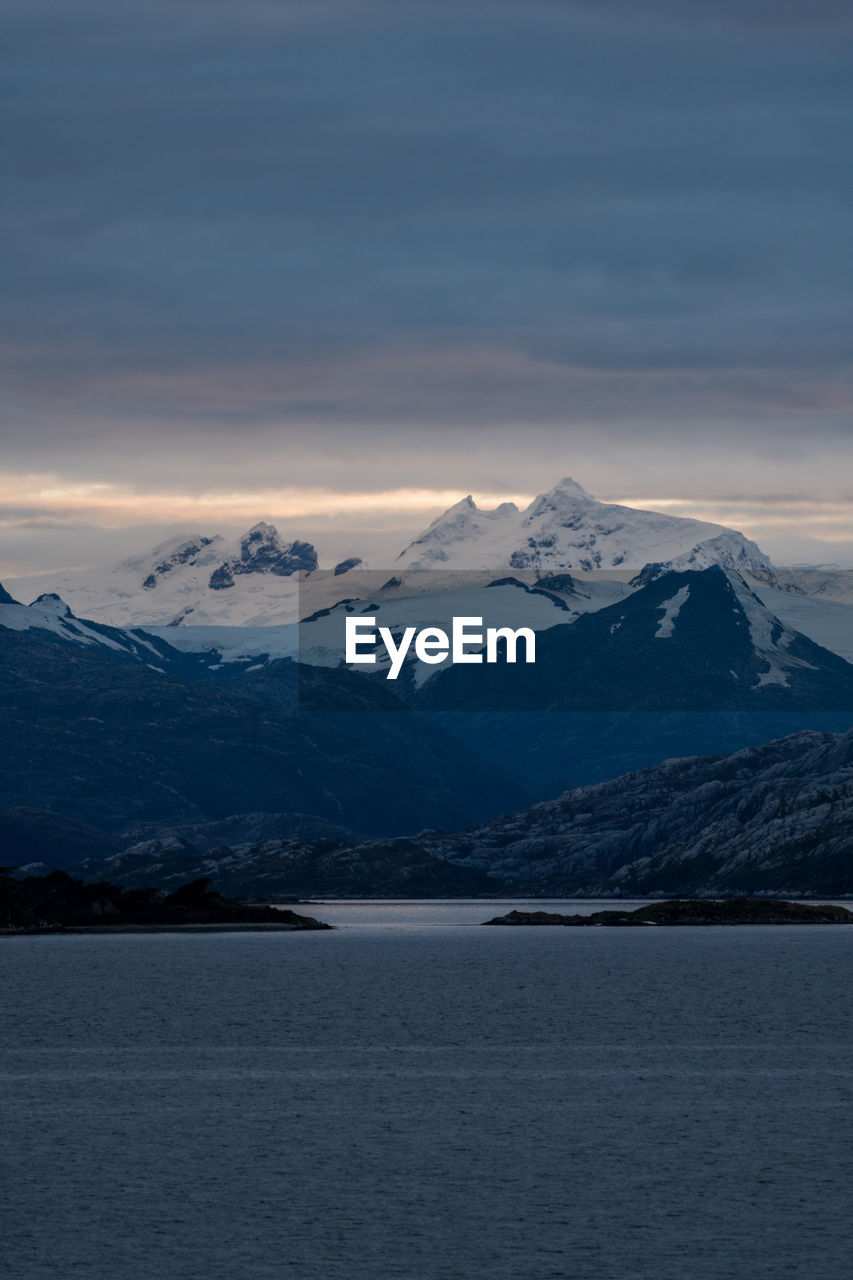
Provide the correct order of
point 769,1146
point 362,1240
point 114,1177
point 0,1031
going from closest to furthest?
point 362,1240
point 114,1177
point 769,1146
point 0,1031

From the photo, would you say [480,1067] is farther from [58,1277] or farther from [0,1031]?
[58,1277]

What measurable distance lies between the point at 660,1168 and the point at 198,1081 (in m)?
38.2

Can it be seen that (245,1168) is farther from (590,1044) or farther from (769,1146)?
(590,1044)

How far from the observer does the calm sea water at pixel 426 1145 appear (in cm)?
5706

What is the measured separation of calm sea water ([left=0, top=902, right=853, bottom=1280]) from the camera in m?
57.1

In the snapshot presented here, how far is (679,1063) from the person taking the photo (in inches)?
4451

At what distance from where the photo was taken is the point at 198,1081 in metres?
103

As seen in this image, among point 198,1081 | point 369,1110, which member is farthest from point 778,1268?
point 198,1081

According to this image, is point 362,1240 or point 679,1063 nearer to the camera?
point 362,1240

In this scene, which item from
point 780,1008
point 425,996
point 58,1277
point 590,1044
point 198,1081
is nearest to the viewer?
point 58,1277

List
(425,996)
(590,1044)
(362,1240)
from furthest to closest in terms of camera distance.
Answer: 1. (425,996)
2. (590,1044)
3. (362,1240)

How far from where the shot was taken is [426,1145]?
79.8m

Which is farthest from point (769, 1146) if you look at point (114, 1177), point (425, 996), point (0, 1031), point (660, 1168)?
point (425, 996)

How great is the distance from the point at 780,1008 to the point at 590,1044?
1453 inches
